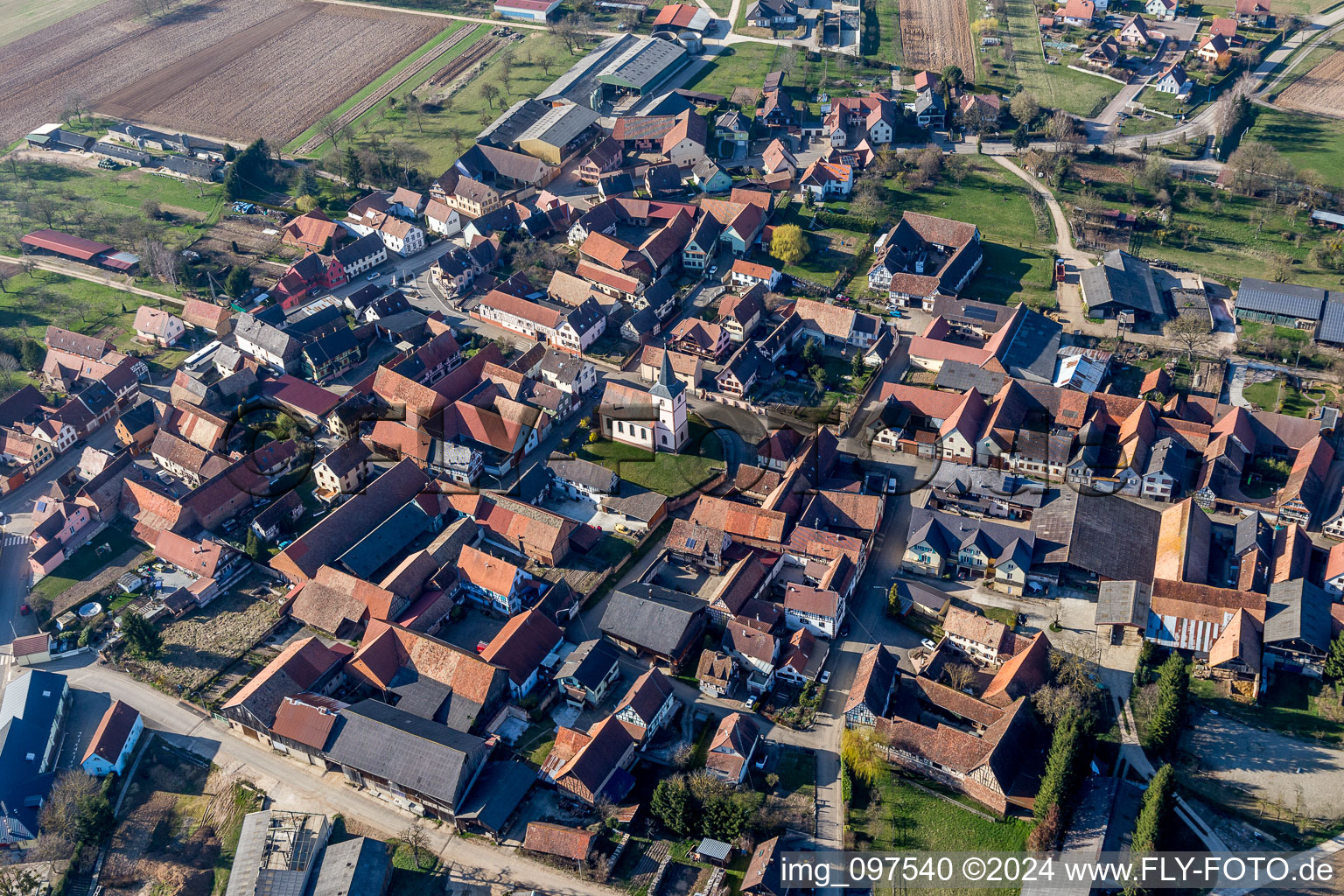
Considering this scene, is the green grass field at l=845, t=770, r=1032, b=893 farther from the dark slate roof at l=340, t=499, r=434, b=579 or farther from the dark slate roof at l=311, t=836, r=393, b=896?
the dark slate roof at l=340, t=499, r=434, b=579

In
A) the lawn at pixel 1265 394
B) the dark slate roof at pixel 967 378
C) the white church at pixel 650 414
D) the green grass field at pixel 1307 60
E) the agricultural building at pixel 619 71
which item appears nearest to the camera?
the white church at pixel 650 414

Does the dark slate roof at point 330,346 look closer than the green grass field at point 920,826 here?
No

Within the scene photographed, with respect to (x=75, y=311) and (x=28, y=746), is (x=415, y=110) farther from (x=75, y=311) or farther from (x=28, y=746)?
(x=28, y=746)

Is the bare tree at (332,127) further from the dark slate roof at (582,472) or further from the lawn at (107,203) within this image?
the dark slate roof at (582,472)

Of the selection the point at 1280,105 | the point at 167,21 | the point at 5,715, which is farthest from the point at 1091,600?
the point at 167,21

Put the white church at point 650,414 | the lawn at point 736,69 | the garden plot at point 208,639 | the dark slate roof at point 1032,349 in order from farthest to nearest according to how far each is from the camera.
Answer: the lawn at point 736,69, the dark slate roof at point 1032,349, the white church at point 650,414, the garden plot at point 208,639

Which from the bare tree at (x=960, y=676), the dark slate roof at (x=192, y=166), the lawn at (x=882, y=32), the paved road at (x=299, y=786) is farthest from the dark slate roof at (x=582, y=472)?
the lawn at (x=882, y=32)

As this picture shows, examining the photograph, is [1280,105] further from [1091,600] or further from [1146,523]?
[1091,600]

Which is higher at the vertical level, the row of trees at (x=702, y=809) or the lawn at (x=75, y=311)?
the lawn at (x=75, y=311)
